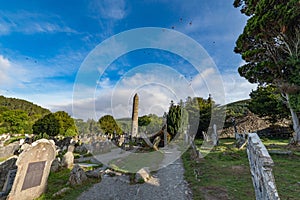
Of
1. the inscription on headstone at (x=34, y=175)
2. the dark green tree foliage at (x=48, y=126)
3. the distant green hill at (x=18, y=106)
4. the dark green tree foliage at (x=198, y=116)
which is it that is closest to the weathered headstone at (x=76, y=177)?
the inscription on headstone at (x=34, y=175)

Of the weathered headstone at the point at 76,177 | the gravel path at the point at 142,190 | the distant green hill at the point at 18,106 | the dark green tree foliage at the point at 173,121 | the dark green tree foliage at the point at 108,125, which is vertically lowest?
the gravel path at the point at 142,190

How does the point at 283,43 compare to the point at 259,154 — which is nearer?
the point at 259,154

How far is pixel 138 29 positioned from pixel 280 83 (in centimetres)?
1085

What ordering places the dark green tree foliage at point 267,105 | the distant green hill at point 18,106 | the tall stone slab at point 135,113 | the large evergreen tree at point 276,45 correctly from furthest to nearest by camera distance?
the distant green hill at point 18,106
the tall stone slab at point 135,113
the dark green tree foliage at point 267,105
the large evergreen tree at point 276,45

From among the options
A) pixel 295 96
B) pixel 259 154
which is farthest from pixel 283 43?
pixel 259 154

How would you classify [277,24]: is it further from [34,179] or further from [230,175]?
[34,179]

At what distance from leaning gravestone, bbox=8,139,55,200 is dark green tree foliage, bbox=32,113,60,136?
2651cm

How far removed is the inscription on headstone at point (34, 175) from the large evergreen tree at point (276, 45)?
12932mm

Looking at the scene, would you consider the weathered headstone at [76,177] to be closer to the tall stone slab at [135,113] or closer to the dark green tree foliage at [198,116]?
the dark green tree foliage at [198,116]

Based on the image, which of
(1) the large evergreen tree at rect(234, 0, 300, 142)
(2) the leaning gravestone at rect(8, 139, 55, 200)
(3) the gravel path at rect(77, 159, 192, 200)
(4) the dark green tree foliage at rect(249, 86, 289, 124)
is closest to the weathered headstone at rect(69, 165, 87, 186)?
(3) the gravel path at rect(77, 159, 192, 200)

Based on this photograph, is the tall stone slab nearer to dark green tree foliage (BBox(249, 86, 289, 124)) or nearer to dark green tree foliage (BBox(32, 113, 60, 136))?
dark green tree foliage (BBox(32, 113, 60, 136))

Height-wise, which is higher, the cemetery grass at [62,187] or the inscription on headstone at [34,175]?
the inscription on headstone at [34,175]

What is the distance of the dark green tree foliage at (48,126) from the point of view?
2661cm

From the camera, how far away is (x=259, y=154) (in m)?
2.47
